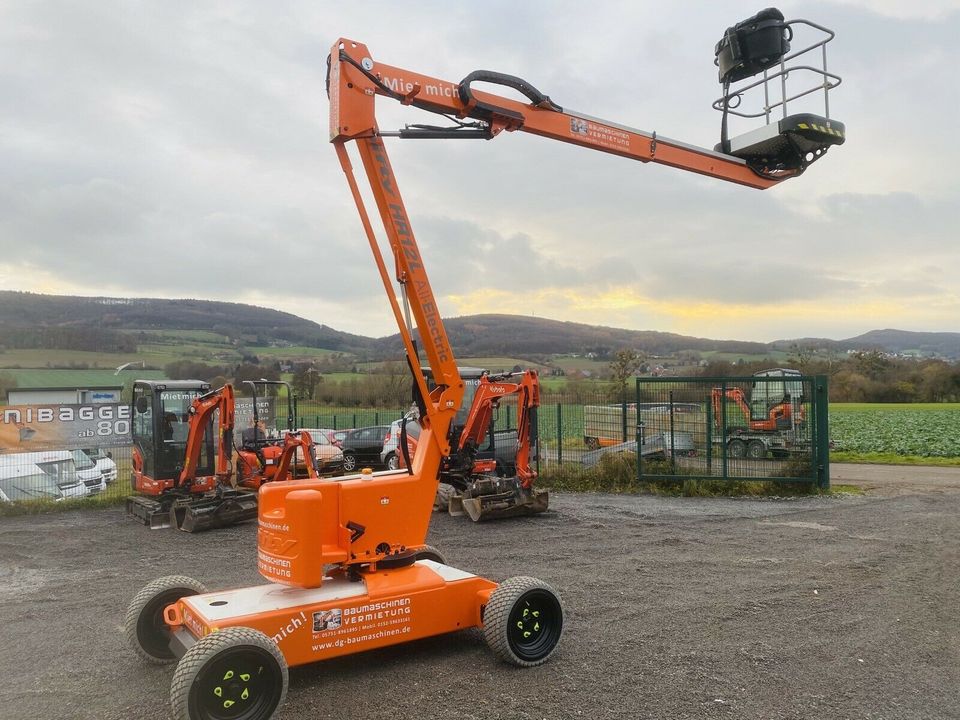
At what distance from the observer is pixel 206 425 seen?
501 inches

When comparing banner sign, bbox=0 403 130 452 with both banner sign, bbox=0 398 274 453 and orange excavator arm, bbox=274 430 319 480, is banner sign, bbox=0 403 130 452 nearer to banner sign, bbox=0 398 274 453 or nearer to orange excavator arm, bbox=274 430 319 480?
banner sign, bbox=0 398 274 453

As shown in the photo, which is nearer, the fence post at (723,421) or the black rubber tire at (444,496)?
the black rubber tire at (444,496)

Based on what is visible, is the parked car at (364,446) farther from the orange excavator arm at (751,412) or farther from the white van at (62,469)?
the orange excavator arm at (751,412)

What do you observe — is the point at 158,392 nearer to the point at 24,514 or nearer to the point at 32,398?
the point at 24,514

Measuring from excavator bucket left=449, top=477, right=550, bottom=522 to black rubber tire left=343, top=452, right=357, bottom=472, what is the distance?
5.87 m

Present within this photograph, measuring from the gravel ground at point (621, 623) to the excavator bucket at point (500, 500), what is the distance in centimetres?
28

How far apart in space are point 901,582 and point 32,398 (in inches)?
681

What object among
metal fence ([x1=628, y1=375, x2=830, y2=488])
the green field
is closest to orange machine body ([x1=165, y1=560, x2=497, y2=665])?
metal fence ([x1=628, y1=375, x2=830, y2=488])

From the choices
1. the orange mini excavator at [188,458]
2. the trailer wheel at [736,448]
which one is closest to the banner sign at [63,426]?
the orange mini excavator at [188,458]

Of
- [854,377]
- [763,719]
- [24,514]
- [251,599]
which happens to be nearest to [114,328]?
[24,514]

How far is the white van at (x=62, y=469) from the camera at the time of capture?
1365cm

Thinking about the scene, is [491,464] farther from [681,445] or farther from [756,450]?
[756,450]

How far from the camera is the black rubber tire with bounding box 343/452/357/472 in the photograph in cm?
1753

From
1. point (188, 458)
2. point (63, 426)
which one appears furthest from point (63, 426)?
point (188, 458)
